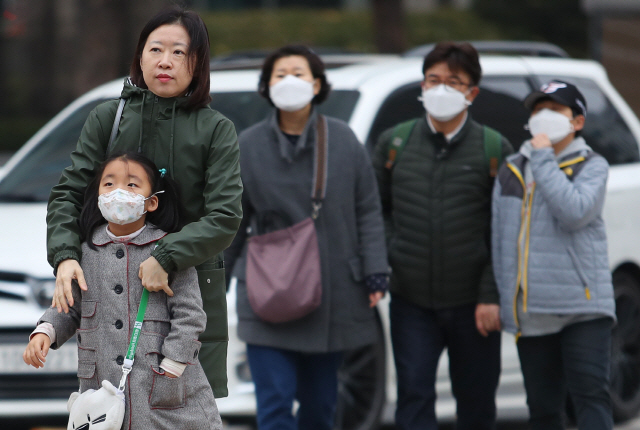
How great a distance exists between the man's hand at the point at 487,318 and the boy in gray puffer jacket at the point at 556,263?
0.11 feet

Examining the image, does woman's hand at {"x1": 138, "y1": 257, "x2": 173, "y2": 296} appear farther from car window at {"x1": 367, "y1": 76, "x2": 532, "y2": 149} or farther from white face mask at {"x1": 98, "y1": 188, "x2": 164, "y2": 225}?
car window at {"x1": 367, "y1": 76, "x2": 532, "y2": 149}

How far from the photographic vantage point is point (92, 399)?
295cm

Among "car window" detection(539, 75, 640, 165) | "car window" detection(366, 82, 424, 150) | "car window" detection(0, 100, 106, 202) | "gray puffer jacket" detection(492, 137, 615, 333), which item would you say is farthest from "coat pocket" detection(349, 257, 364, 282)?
"car window" detection(539, 75, 640, 165)

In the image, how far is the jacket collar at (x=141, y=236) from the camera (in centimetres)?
307

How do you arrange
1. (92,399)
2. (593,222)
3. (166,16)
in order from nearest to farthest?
(92,399) < (166,16) < (593,222)

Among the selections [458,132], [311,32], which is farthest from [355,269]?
[311,32]

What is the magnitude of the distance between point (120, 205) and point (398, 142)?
173cm

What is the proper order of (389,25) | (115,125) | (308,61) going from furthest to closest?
(389,25) < (308,61) < (115,125)

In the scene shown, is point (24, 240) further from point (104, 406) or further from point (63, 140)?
point (104, 406)

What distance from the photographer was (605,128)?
626cm

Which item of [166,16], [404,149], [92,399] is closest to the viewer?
[92,399]

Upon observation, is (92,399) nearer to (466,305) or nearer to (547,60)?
(466,305)

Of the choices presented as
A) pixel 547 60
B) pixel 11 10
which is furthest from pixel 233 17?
pixel 547 60

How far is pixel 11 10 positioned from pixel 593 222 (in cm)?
561
